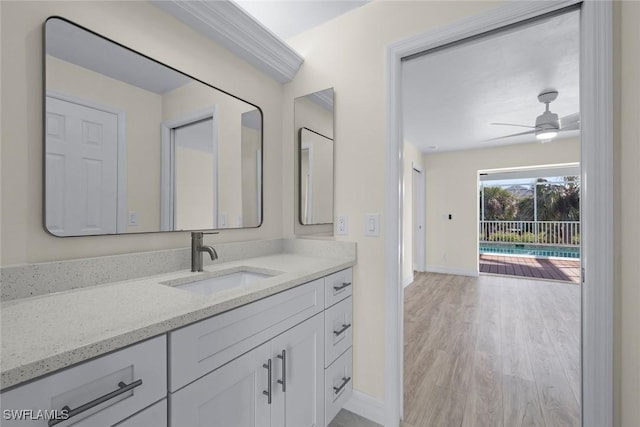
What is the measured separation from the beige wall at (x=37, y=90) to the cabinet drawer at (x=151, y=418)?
0.69 m

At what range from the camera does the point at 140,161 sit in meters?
1.25

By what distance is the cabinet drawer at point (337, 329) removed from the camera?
1.43m

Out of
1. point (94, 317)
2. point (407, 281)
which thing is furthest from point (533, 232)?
point (94, 317)

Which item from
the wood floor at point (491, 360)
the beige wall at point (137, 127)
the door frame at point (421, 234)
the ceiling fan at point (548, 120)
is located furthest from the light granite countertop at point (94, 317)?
the door frame at point (421, 234)

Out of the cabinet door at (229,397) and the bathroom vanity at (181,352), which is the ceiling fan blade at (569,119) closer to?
the bathroom vanity at (181,352)

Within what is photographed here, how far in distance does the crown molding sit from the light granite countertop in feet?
4.18

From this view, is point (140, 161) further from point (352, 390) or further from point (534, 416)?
point (534, 416)

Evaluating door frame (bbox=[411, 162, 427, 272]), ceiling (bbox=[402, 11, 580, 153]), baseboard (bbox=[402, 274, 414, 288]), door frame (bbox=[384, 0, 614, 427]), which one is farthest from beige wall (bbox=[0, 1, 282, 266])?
door frame (bbox=[411, 162, 427, 272])

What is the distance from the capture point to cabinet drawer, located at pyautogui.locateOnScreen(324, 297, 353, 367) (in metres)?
1.43

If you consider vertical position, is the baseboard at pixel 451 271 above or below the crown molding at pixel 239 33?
below

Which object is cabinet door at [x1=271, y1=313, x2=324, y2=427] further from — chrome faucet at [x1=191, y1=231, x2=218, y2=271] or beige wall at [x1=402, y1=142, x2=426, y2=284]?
beige wall at [x1=402, y1=142, x2=426, y2=284]

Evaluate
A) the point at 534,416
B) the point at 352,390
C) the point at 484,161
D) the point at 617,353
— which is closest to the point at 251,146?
the point at 352,390

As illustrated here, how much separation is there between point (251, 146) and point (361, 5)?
108 cm

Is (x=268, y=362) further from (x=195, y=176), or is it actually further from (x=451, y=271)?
(x=451, y=271)
